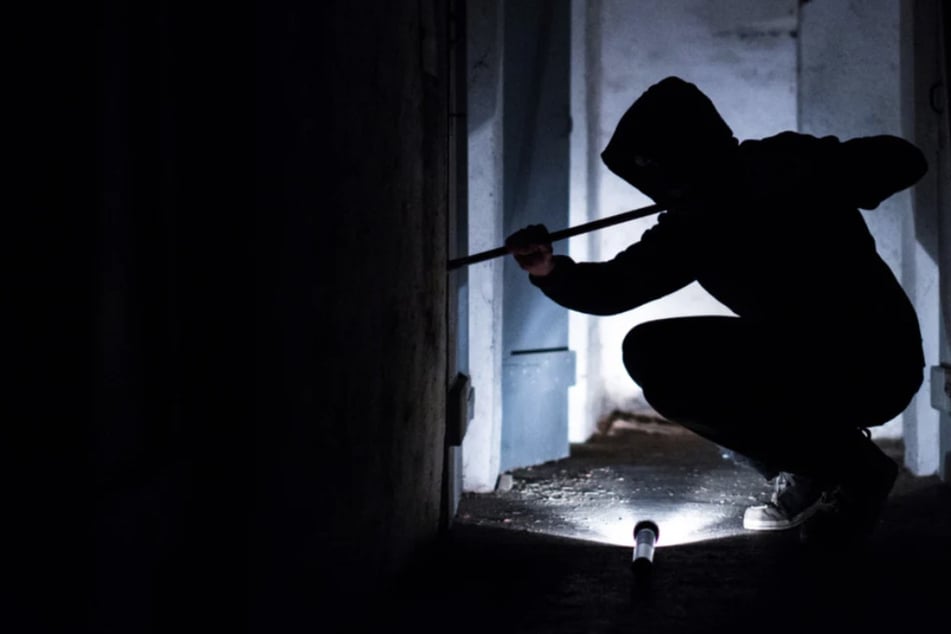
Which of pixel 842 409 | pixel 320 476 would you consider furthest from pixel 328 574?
pixel 842 409

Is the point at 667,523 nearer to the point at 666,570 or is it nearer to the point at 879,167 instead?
the point at 666,570

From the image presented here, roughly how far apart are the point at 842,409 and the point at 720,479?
1.45 m

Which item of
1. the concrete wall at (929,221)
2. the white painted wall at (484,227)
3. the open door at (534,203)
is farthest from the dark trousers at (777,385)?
the open door at (534,203)

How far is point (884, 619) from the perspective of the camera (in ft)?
8.03

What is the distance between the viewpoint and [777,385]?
302 centimetres

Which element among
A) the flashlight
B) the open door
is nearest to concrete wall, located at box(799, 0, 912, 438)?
the open door

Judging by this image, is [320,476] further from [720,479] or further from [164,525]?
[720,479]

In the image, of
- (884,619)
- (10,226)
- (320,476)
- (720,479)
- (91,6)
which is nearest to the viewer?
(10,226)

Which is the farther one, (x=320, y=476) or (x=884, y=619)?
(x=884, y=619)

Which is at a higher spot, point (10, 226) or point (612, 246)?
point (612, 246)

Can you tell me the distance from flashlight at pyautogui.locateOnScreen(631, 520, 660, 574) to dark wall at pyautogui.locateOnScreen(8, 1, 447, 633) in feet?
2.39

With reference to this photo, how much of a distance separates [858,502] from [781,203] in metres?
0.91

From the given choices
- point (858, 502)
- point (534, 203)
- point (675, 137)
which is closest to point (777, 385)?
point (858, 502)

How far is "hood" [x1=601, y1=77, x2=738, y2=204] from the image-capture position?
2.89 meters
